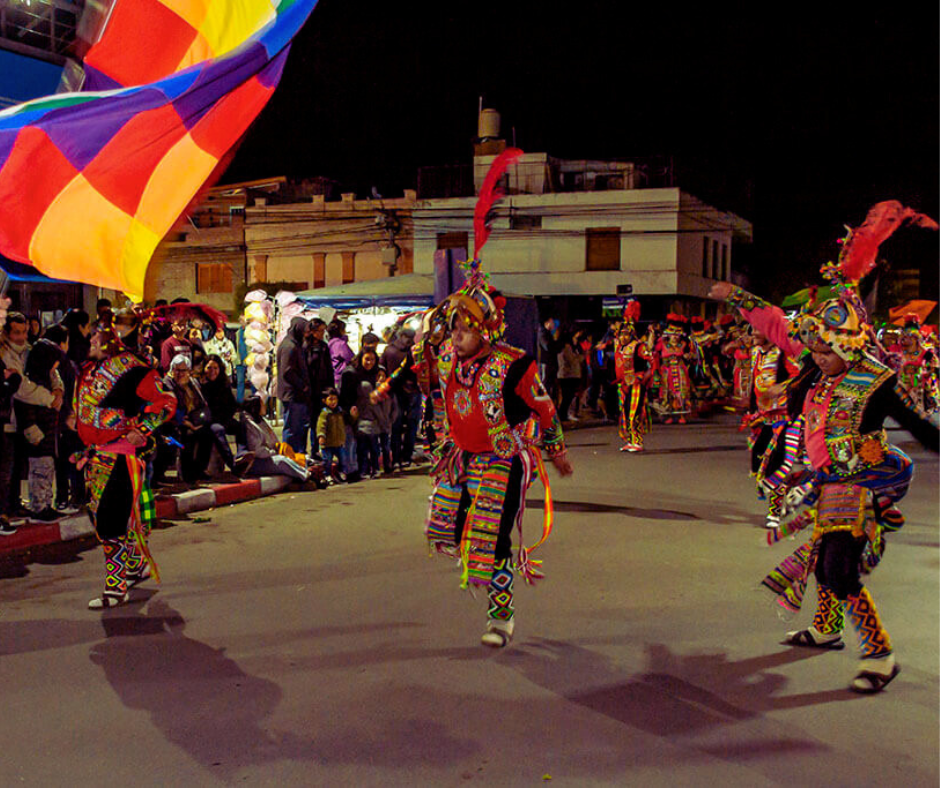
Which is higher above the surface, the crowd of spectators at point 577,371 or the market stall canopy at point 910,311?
the market stall canopy at point 910,311

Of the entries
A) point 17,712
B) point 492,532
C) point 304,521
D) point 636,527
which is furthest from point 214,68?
point 636,527

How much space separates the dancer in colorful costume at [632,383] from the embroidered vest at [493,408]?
29.9ft

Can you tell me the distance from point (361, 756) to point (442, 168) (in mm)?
37610

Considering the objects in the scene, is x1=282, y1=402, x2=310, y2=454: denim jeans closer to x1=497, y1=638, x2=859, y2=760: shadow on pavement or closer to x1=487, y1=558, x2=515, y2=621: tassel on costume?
x1=487, y1=558, x2=515, y2=621: tassel on costume

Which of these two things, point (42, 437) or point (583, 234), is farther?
point (583, 234)

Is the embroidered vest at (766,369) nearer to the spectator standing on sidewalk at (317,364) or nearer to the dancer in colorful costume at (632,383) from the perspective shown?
the dancer in colorful costume at (632,383)

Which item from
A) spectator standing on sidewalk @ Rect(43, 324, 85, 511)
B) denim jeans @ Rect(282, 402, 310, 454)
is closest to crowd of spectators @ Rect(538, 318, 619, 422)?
denim jeans @ Rect(282, 402, 310, 454)

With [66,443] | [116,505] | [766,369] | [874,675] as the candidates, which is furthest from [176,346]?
[874,675]

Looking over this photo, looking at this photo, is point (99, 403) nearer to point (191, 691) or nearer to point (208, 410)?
point (191, 691)

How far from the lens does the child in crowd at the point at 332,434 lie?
36.3 ft

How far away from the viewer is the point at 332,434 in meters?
11.1

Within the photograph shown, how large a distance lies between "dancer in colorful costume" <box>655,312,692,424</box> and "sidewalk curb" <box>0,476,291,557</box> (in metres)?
7.65

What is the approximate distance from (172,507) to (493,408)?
5.13 m

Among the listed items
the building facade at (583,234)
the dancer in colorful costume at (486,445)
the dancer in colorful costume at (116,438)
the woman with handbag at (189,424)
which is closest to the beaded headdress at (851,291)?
the dancer in colorful costume at (486,445)
